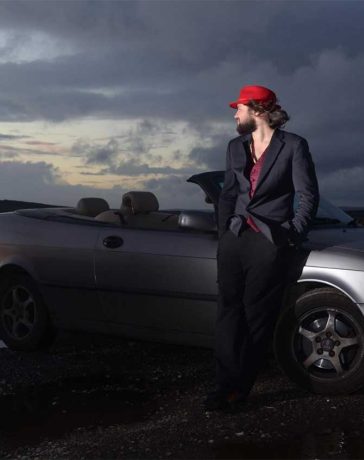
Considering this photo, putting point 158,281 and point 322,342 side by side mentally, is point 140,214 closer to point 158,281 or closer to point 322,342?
point 158,281

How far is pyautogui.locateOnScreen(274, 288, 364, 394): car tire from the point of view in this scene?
5629mm

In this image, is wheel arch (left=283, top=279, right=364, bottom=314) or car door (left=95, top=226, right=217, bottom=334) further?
car door (left=95, top=226, right=217, bottom=334)

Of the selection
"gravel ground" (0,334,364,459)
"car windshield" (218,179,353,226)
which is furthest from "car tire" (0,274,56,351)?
"car windshield" (218,179,353,226)

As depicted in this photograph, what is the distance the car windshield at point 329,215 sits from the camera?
258 inches

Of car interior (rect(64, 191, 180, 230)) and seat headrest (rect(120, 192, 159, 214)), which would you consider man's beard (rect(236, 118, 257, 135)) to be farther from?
seat headrest (rect(120, 192, 159, 214))

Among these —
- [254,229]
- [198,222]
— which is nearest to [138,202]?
[198,222]

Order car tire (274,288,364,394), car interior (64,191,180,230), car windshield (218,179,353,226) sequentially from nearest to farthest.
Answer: car tire (274,288,364,394)
car windshield (218,179,353,226)
car interior (64,191,180,230)

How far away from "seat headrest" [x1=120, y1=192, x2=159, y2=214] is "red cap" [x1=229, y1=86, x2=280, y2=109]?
181 centimetres

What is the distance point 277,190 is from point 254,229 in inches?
11.2

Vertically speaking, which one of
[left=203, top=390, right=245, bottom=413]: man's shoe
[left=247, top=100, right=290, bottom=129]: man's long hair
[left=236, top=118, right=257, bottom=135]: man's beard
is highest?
[left=247, top=100, right=290, bottom=129]: man's long hair

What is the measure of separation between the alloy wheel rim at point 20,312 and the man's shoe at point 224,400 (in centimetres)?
255

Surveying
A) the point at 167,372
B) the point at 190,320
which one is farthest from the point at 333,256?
the point at 167,372

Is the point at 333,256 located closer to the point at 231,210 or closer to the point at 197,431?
the point at 231,210

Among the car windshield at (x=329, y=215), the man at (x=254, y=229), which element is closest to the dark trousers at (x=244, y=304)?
the man at (x=254, y=229)
